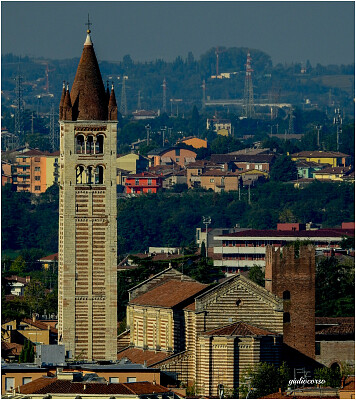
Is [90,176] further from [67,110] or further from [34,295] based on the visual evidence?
[34,295]

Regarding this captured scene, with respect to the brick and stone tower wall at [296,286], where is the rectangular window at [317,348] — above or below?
below

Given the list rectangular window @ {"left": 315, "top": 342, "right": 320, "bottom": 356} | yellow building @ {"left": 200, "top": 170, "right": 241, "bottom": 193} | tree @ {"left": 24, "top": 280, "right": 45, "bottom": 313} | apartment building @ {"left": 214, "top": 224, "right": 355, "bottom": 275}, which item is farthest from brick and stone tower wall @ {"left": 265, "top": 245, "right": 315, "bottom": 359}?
yellow building @ {"left": 200, "top": 170, "right": 241, "bottom": 193}

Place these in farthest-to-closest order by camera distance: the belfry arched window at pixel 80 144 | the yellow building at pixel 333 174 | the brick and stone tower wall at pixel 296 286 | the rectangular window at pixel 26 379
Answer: the yellow building at pixel 333 174 → the brick and stone tower wall at pixel 296 286 → the belfry arched window at pixel 80 144 → the rectangular window at pixel 26 379

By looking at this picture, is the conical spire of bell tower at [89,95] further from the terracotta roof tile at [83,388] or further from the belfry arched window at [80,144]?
the terracotta roof tile at [83,388]

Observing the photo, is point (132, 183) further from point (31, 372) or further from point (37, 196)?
point (31, 372)

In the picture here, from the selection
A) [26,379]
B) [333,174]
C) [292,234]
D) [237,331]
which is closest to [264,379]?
[237,331]

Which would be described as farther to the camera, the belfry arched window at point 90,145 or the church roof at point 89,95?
the belfry arched window at point 90,145

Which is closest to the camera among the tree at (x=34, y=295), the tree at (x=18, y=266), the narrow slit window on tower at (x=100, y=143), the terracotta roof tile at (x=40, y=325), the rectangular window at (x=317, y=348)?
the narrow slit window on tower at (x=100, y=143)

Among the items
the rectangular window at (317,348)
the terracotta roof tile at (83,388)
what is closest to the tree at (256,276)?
the rectangular window at (317,348)
